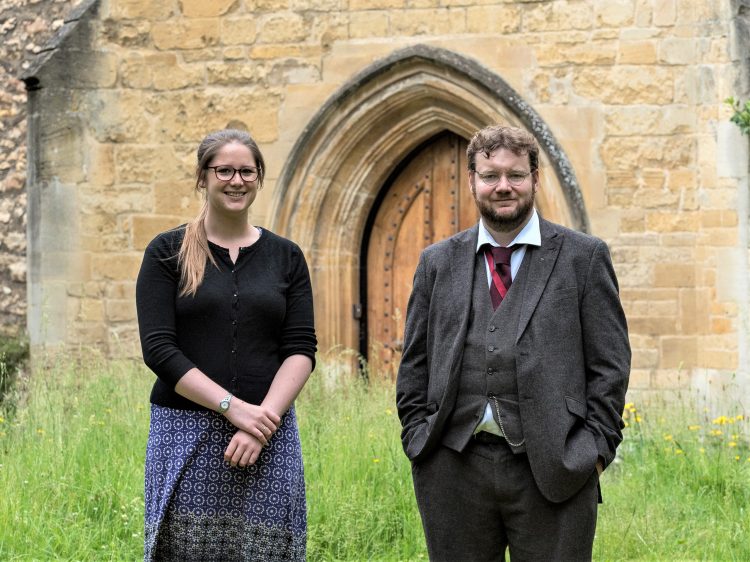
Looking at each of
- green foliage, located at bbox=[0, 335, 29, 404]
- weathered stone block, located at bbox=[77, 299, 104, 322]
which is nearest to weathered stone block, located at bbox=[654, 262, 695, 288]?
weathered stone block, located at bbox=[77, 299, 104, 322]

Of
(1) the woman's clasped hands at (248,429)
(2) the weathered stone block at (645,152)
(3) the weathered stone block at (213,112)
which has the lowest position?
(1) the woman's clasped hands at (248,429)

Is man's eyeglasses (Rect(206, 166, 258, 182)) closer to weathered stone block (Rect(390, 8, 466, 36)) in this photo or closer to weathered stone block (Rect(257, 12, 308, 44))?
weathered stone block (Rect(390, 8, 466, 36))

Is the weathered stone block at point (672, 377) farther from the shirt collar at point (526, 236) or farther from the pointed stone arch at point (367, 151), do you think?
the shirt collar at point (526, 236)

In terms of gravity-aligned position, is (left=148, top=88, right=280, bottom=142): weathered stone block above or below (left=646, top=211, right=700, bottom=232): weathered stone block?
above

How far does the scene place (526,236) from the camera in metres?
3.37

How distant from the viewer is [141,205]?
9.10 metres

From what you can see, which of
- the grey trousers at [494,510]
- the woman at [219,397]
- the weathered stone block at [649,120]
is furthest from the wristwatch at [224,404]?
the weathered stone block at [649,120]

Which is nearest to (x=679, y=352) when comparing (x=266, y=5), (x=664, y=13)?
(x=664, y=13)

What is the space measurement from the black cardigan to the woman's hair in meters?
0.02

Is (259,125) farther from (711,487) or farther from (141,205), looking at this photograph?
(711,487)

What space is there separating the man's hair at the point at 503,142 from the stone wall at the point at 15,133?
7.57 meters

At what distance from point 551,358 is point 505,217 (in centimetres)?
41

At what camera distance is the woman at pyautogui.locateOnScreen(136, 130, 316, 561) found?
3562 millimetres

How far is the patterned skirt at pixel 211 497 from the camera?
360 cm
